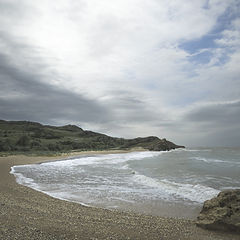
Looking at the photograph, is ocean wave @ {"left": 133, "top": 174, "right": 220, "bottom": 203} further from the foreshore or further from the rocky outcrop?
the foreshore

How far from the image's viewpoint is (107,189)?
1234cm

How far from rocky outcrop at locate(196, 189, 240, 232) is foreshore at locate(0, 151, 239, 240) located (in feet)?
0.80

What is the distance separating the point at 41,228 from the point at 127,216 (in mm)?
2948

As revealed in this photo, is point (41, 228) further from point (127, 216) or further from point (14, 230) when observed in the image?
point (127, 216)

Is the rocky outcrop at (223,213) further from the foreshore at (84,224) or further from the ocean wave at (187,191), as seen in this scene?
the ocean wave at (187,191)

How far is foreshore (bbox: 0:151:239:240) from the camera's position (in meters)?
5.50

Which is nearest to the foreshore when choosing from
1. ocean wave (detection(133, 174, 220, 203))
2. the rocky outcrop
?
the rocky outcrop

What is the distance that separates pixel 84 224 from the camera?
637 centimetres

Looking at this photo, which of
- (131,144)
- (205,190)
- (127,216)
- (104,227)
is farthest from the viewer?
(131,144)

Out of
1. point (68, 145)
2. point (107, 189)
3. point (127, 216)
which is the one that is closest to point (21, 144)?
point (68, 145)

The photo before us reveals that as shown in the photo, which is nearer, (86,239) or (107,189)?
(86,239)

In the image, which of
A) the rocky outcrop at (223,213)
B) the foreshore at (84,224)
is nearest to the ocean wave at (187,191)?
the rocky outcrop at (223,213)

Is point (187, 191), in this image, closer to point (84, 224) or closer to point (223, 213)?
point (223, 213)

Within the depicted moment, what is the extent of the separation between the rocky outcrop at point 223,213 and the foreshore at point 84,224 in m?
0.24
